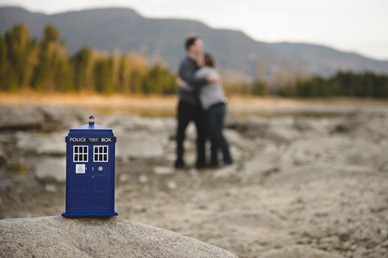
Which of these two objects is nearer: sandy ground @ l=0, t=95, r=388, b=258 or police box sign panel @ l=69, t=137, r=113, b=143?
police box sign panel @ l=69, t=137, r=113, b=143

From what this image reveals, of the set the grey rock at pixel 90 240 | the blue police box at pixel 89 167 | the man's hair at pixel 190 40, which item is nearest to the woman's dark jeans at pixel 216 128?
the man's hair at pixel 190 40

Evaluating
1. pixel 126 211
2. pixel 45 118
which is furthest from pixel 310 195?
pixel 45 118

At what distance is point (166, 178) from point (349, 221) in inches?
156

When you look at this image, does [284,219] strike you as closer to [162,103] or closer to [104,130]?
[104,130]

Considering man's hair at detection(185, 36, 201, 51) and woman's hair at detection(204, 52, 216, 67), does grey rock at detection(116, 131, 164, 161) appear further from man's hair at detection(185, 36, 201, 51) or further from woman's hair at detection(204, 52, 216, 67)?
man's hair at detection(185, 36, 201, 51)

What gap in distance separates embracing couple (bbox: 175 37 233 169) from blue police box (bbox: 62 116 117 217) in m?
5.79

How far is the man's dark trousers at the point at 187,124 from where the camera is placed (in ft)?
27.6

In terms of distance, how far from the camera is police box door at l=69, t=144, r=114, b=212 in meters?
2.51

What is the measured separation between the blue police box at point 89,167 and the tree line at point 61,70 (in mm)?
63305

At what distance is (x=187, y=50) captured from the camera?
861cm

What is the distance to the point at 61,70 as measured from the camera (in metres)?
68.8

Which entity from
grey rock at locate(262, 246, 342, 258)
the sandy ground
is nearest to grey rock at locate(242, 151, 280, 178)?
the sandy ground

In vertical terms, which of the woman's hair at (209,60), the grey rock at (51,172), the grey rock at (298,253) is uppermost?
the woman's hair at (209,60)

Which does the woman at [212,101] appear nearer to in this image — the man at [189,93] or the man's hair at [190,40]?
the man at [189,93]
